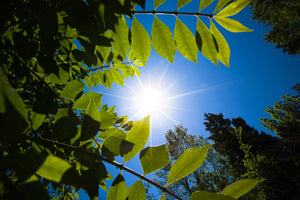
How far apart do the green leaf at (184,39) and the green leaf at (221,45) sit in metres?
0.16

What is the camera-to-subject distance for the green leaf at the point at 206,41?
950 millimetres

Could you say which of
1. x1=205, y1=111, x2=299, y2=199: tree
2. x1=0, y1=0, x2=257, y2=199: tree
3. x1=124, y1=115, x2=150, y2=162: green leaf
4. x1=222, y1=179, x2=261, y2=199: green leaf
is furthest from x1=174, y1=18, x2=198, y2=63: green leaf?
x1=205, y1=111, x2=299, y2=199: tree

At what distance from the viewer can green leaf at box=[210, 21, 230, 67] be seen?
100cm

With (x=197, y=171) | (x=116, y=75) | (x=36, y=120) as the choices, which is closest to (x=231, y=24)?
(x=36, y=120)

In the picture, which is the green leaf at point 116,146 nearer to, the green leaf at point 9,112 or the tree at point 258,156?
the green leaf at point 9,112

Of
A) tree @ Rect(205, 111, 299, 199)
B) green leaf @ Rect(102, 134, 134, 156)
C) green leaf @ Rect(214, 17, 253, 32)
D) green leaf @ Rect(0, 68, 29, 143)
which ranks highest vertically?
tree @ Rect(205, 111, 299, 199)

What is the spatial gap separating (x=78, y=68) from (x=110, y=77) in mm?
491

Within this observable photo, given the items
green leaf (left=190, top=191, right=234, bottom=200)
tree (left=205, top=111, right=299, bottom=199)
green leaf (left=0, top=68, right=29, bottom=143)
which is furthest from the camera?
tree (left=205, top=111, right=299, bottom=199)

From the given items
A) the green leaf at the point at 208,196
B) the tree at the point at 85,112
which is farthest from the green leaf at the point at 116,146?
the green leaf at the point at 208,196

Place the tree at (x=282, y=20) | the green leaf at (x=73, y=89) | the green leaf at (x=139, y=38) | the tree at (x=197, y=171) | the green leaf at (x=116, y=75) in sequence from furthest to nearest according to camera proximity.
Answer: the tree at (x=197, y=171), the tree at (x=282, y=20), the green leaf at (x=116, y=75), the green leaf at (x=73, y=89), the green leaf at (x=139, y=38)

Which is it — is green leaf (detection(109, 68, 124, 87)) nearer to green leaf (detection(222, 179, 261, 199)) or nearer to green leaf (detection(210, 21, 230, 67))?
green leaf (detection(210, 21, 230, 67))

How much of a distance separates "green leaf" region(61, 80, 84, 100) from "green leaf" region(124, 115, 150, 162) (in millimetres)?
782

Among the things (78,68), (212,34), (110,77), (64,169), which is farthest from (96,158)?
(110,77)

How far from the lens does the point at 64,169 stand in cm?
46
